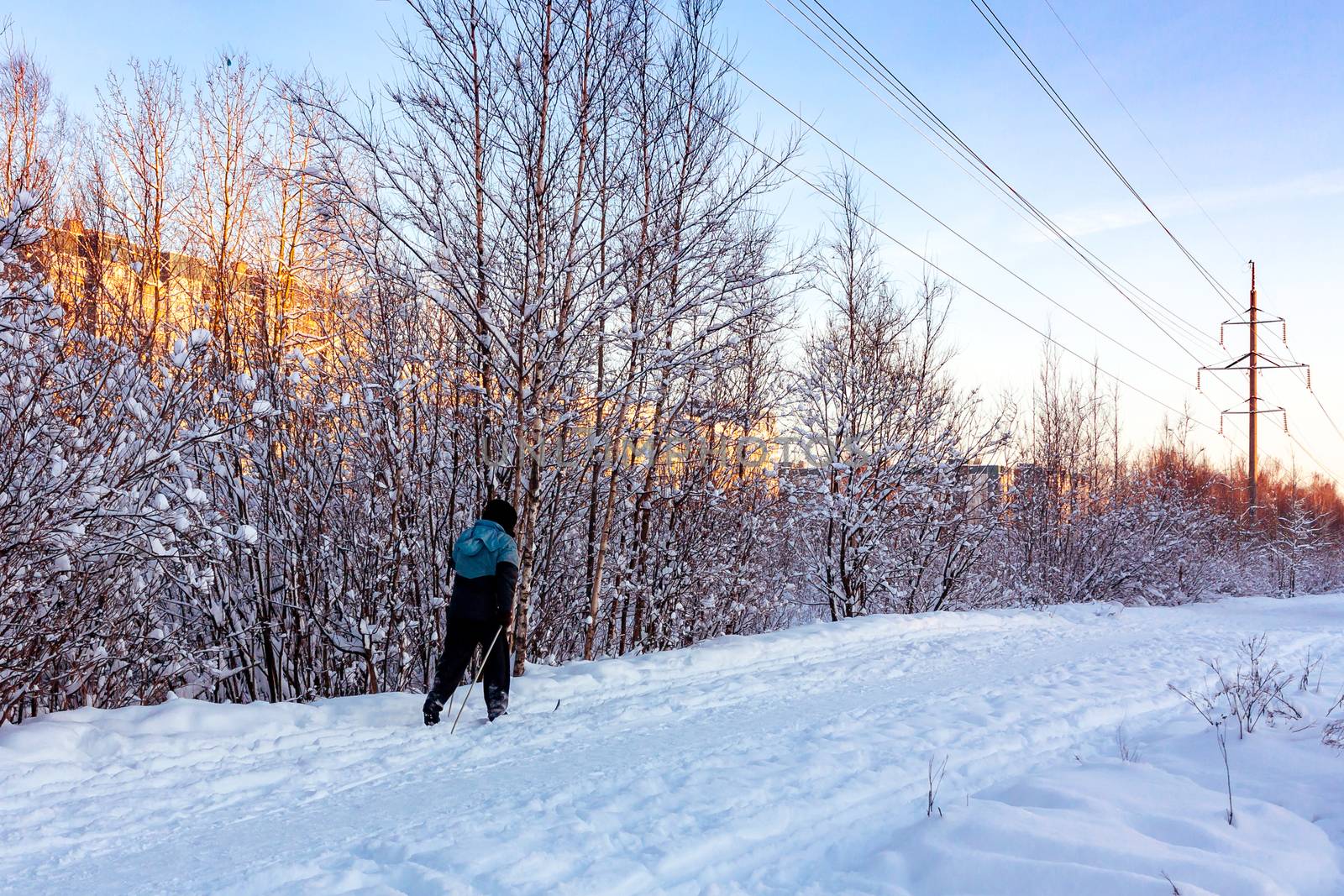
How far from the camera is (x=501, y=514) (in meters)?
6.64

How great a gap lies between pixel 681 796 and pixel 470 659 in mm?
2592

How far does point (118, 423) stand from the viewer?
574cm

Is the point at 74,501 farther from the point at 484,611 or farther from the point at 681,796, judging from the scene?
the point at 681,796

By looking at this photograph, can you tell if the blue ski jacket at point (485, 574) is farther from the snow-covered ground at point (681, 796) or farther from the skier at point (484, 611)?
the snow-covered ground at point (681, 796)

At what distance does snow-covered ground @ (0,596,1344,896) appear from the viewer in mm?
3268

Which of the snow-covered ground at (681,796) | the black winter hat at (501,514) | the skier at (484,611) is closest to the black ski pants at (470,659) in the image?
the skier at (484,611)

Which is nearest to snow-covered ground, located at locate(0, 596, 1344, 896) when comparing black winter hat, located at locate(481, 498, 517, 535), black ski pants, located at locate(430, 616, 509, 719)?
black ski pants, located at locate(430, 616, 509, 719)

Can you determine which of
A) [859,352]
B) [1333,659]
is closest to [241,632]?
[859,352]

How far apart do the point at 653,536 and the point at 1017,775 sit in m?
9.54

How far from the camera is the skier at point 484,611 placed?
6.18 m

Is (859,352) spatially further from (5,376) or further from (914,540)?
(5,376)

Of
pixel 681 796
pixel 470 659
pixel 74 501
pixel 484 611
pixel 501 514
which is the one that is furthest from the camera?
pixel 501 514

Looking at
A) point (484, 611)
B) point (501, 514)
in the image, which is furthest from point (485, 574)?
point (501, 514)

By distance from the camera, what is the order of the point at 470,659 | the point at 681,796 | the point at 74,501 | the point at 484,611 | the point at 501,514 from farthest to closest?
the point at 501,514, the point at 484,611, the point at 470,659, the point at 74,501, the point at 681,796
